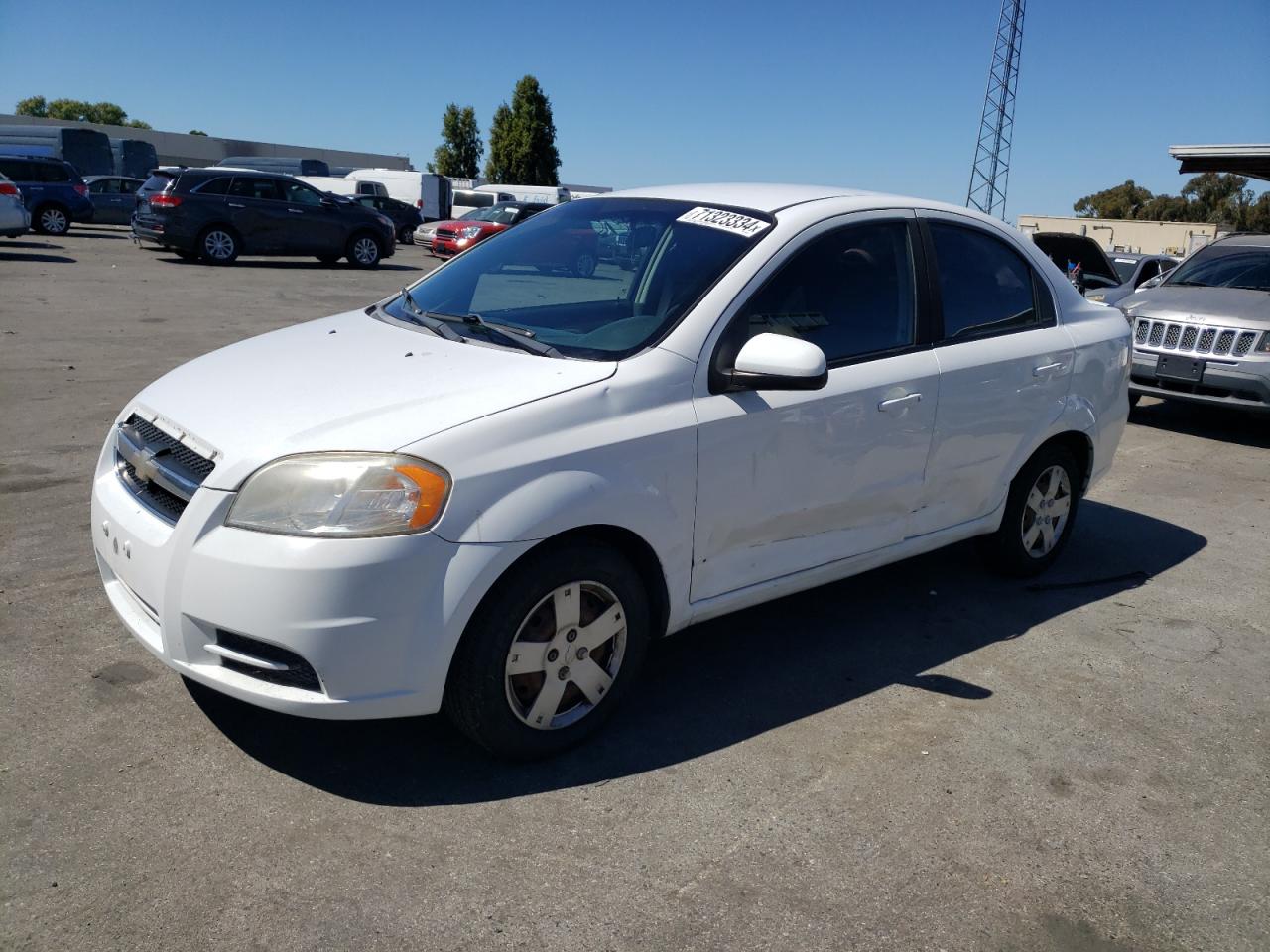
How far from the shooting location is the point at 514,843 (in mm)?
2943

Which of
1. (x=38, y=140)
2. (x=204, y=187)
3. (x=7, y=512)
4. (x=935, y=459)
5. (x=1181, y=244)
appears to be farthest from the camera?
(x=1181, y=244)

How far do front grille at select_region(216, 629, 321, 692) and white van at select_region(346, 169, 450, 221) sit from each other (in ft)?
113

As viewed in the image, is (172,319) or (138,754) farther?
(172,319)

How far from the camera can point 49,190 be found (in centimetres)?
2495

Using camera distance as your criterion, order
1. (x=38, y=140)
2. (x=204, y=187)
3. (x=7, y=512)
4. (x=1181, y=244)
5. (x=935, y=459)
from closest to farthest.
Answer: (x=935, y=459), (x=7, y=512), (x=204, y=187), (x=38, y=140), (x=1181, y=244)

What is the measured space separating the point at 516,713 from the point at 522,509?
2.12ft

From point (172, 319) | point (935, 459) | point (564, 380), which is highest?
point (564, 380)

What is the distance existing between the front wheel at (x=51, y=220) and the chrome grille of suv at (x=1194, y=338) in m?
24.3

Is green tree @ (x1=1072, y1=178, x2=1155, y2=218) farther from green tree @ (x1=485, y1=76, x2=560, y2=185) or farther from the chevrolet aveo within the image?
the chevrolet aveo

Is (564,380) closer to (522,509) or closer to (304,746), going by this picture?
(522,509)

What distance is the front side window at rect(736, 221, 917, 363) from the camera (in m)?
3.83

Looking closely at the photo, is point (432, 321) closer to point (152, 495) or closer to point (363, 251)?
point (152, 495)

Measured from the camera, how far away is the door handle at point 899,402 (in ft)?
13.3

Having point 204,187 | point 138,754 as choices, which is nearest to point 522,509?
point 138,754
